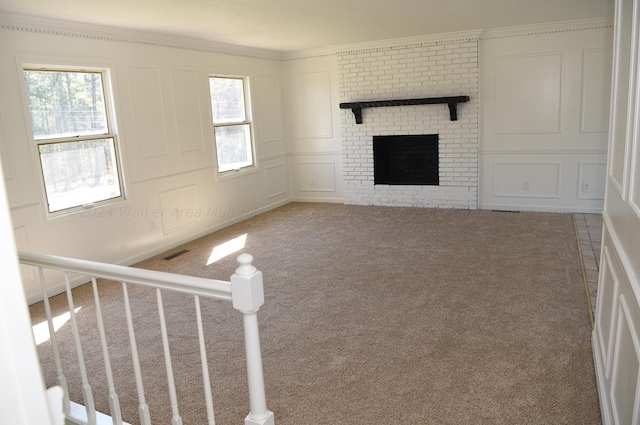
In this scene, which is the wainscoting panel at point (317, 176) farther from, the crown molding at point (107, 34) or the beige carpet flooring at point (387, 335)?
the beige carpet flooring at point (387, 335)

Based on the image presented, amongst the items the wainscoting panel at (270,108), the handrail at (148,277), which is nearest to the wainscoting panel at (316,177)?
the wainscoting panel at (270,108)

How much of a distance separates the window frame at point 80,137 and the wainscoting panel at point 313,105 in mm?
3599

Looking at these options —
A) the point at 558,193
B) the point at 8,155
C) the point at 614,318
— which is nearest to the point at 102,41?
the point at 8,155

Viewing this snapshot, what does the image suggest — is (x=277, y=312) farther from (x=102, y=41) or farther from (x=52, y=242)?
(x=102, y=41)

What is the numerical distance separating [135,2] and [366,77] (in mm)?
4074

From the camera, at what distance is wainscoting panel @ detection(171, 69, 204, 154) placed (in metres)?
5.78

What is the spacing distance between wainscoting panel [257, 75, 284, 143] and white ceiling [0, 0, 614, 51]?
925 millimetres

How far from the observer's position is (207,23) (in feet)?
16.5

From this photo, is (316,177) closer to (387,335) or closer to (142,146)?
(142,146)

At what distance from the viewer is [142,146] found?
5.32 metres

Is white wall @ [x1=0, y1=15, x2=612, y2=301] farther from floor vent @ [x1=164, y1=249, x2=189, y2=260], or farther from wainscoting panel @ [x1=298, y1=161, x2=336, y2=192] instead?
floor vent @ [x1=164, y1=249, x2=189, y2=260]

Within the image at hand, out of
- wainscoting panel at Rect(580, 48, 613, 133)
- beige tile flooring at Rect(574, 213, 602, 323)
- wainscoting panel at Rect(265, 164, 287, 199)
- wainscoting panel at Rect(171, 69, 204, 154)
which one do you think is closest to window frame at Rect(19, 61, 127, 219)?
wainscoting panel at Rect(171, 69, 204, 154)

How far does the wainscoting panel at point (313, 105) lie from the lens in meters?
7.80

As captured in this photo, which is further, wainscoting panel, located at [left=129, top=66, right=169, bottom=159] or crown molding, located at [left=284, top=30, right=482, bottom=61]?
crown molding, located at [left=284, top=30, right=482, bottom=61]
